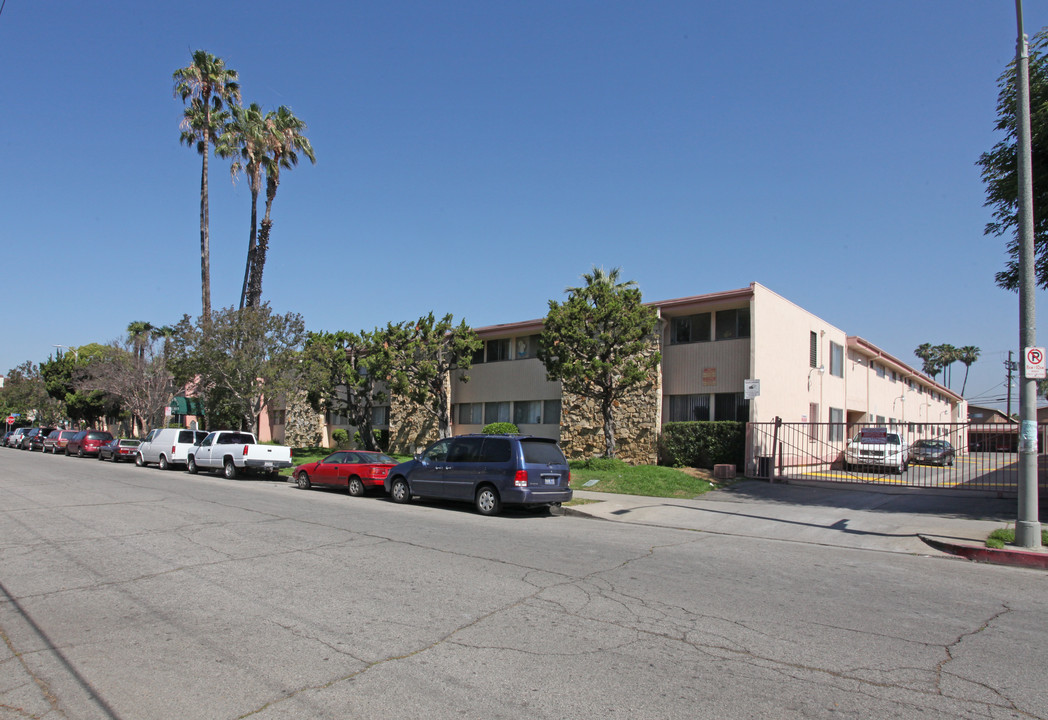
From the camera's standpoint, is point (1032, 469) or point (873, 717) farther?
point (1032, 469)

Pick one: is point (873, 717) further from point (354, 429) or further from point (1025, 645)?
point (354, 429)

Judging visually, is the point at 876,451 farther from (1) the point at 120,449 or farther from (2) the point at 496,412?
(1) the point at 120,449

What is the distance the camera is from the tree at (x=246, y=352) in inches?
1203

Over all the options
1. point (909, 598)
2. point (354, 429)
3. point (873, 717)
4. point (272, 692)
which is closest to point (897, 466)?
point (909, 598)

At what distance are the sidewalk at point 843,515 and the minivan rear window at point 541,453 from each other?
1338 mm

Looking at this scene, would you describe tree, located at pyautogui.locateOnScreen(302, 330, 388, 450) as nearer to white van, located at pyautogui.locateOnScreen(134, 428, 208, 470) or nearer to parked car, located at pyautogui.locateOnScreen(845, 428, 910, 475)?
white van, located at pyautogui.locateOnScreen(134, 428, 208, 470)

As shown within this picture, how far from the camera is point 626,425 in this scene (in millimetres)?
24766

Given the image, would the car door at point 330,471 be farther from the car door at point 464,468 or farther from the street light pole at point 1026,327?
the street light pole at point 1026,327

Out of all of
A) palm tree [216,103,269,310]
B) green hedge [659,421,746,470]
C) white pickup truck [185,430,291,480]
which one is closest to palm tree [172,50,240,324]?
palm tree [216,103,269,310]

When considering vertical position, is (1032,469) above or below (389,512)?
above

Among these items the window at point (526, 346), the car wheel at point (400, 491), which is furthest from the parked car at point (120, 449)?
the car wheel at point (400, 491)

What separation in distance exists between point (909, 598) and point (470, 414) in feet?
81.4

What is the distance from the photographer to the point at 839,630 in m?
6.18

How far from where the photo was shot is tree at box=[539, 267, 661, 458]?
21234mm
